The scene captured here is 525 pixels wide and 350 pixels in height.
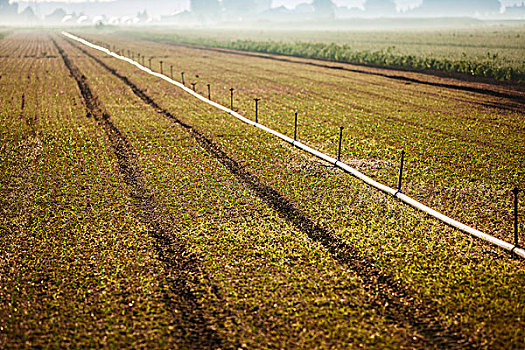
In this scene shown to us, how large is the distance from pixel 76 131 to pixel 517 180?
18.1m

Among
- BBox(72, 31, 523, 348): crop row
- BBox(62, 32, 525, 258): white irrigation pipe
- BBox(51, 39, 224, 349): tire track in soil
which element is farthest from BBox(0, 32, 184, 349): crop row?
BBox(62, 32, 525, 258): white irrigation pipe

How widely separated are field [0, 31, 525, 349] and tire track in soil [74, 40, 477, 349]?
A: 0.04 metres

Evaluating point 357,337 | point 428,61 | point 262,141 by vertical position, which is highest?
point 428,61

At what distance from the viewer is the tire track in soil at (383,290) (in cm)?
728

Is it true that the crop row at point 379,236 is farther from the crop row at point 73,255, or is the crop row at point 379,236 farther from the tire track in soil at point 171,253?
the crop row at point 73,255

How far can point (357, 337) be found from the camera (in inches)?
286

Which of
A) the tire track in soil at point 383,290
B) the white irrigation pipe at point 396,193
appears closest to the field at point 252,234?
the tire track in soil at point 383,290

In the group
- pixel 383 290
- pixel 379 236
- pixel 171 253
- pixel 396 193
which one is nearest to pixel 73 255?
pixel 171 253

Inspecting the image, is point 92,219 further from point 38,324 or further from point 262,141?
point 262,141

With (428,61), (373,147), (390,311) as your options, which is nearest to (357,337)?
(390,311)

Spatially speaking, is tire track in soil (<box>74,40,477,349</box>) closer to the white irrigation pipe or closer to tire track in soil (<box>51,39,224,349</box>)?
tire track in soil (<box>51,39,224,349</box>)

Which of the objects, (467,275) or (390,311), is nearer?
(390,311)

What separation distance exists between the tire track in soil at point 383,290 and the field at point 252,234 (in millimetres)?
36

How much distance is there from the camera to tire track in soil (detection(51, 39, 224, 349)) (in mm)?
7305
